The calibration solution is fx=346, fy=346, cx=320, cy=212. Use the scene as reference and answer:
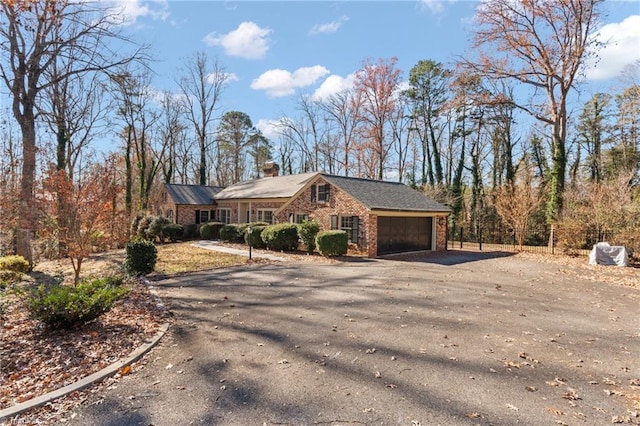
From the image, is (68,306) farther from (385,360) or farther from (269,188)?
(269,188)

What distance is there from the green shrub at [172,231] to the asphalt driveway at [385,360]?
15.1 meters

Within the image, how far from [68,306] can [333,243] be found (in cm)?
1085

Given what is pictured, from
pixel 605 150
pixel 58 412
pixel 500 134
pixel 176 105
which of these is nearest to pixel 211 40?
pixel 58 412

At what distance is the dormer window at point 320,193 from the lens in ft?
57.0

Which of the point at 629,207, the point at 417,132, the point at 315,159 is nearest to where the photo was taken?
the point at 629,207

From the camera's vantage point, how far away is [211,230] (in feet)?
79.2

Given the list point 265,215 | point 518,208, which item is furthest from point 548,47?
point 265,215

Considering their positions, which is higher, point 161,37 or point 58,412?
point 161,37

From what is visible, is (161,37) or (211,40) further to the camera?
(211,40)

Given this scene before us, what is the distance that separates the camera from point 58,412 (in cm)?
339

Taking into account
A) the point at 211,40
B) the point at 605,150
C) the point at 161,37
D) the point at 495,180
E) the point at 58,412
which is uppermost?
the point at 211,40

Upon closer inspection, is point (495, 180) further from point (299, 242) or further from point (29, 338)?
point (29, 338)

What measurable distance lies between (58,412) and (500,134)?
32669 millimetres

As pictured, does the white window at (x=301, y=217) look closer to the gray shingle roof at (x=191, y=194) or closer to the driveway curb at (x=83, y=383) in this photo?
the gray shingle roof at (x=191, y=194)
